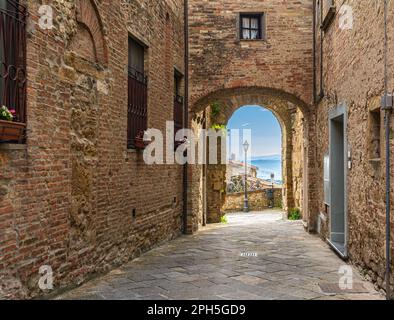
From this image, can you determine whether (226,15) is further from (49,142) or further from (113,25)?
Result: (49,142)

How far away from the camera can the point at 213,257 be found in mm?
7516

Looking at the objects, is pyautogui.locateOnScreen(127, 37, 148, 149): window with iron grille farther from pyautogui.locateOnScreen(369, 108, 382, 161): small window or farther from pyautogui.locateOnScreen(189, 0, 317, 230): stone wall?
pyautogui.locateOnScreen(369, 108, 382, 161): small window

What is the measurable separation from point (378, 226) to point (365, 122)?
1.40 m

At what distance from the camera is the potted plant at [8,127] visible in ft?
12.1

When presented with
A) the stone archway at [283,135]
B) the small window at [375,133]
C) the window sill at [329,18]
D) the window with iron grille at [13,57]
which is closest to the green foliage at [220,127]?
the stone archway at [283,135]

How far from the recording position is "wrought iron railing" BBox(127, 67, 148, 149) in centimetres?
722

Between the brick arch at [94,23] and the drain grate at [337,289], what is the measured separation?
4060 millimetres

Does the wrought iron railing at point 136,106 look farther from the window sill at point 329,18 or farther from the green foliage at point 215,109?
the green foliage at point 215,109

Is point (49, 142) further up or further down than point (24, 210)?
further up

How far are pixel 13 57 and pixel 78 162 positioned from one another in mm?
1606

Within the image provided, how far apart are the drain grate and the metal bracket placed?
2142 millimetres

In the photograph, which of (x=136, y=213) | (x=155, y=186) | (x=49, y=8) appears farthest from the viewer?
(x=155, y=186)

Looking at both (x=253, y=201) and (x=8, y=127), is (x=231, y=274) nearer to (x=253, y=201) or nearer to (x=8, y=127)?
(x=8, y=127)
